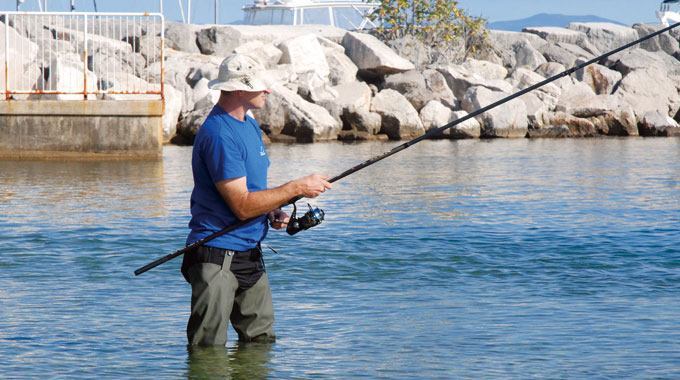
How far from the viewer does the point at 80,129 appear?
2116 cm

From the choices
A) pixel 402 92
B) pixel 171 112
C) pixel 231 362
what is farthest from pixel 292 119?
pixel 231 362

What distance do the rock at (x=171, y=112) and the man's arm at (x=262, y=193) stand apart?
77.9 feet

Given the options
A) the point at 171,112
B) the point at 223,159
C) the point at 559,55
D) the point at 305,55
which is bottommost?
the point at 171,112

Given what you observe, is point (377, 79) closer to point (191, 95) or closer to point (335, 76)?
point (335, 76)

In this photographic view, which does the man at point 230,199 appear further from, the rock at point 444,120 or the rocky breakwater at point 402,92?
the rock at point 444,120

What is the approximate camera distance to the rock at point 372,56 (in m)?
38.1

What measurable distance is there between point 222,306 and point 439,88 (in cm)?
3160

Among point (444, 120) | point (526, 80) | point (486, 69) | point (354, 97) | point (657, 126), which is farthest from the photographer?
point (486, 69)

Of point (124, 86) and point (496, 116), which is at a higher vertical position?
point (124, 86)

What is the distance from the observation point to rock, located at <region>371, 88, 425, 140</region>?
111ft

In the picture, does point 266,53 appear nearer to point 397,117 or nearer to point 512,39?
point 397,117

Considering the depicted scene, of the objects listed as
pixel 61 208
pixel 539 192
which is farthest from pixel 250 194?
pixel 539 192

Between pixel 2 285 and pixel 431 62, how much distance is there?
121ft

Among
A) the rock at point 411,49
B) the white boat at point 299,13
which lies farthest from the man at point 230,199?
the white boat at point 299,13
